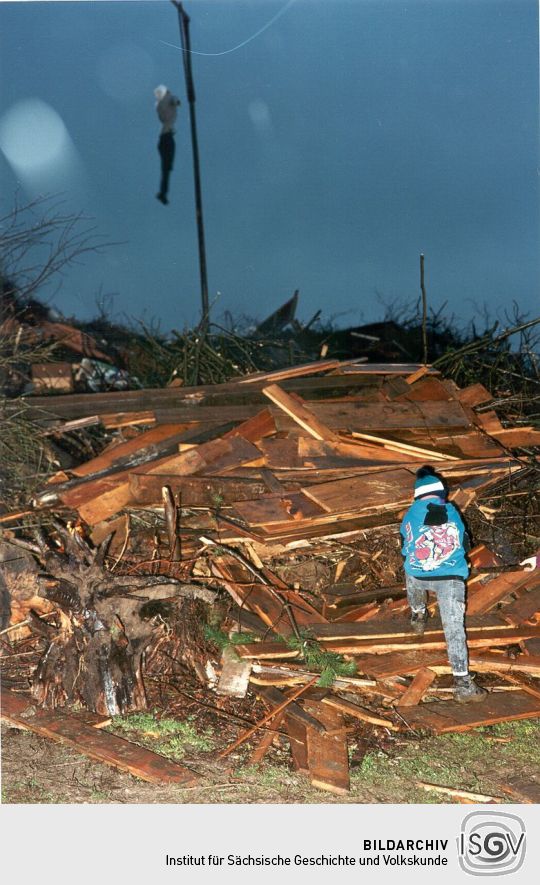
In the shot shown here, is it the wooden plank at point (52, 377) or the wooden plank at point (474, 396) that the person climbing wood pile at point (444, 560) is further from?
the wooden plank at point (52, 377)

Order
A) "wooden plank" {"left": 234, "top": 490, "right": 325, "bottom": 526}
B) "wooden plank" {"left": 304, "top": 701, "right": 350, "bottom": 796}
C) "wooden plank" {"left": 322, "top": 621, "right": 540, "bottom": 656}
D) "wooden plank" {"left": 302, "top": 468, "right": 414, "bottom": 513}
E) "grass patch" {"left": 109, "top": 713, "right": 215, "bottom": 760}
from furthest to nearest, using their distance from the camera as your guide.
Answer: "wooden plank" {"left": 302, "top": 468, "right": 414, "bottom": 513} → "wooden plank" {"left": 234, "top": 490, "right": 325, "bottom": 526} → "wooden plank" {"left": 322, "top": 621, "right": 540, "bottom": 656} → "grass patch" {"left": 109, "top": 713, "right": 215, "bottom": 760} → "wooden plank" {"left": 304, "top": 701, "right": 350, "bottom": 796}

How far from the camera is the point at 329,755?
552cm

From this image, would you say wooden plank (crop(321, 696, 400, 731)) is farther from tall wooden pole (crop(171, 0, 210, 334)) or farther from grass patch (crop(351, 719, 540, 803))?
tall wooden pole (crop(171, 0, 210, 334))

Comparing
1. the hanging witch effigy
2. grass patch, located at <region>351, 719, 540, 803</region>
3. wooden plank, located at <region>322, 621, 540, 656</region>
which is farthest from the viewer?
the hanging witch effigy

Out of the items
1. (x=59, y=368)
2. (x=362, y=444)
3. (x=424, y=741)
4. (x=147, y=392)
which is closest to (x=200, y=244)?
(x=59, y=368)

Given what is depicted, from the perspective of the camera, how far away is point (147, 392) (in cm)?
852

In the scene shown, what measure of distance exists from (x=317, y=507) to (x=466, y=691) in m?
2.05

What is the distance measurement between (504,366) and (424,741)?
18.3ft

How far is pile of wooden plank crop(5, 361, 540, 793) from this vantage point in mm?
6332

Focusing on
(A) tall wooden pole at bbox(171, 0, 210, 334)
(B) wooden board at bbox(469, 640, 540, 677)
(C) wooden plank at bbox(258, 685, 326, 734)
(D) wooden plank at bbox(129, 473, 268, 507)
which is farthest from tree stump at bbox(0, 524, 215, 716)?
(A) tall wooden pole at bbox(171, 0, 210, 334)

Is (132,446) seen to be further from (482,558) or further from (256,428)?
(482,558)

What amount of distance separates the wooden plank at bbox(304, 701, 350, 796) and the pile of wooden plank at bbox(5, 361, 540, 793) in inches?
0.5

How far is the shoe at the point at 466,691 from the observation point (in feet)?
20.7

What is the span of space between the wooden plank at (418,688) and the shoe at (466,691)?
0.75 ft
